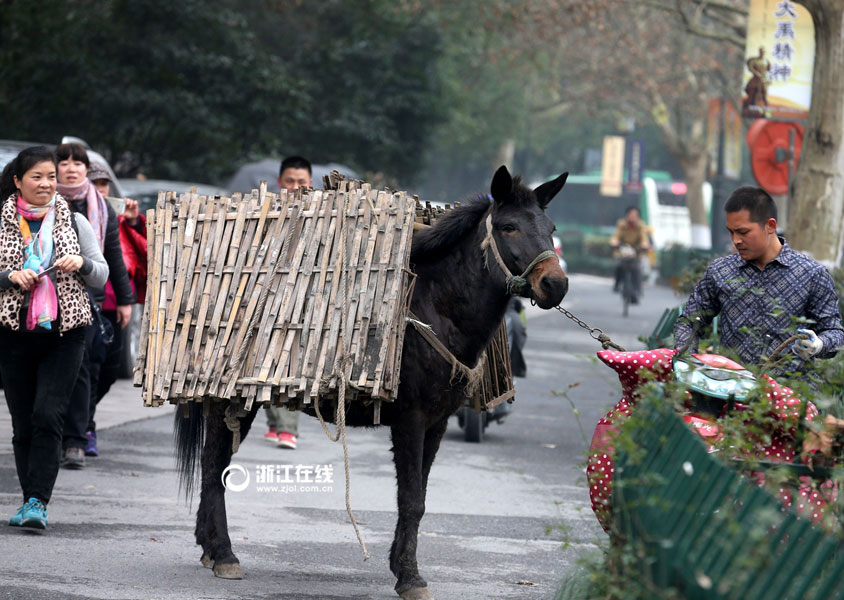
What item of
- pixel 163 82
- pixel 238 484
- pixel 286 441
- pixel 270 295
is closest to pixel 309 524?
pixel 238 484

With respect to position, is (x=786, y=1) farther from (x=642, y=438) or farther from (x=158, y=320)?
(x=642, y=438)

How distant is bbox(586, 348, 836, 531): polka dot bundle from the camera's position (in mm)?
4188

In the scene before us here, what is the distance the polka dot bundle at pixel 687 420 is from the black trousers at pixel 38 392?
3.12m

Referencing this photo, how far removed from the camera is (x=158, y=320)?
6.34 m

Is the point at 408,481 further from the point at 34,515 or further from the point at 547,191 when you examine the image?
the point at 34,515

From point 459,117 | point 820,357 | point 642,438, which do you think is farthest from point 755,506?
point 459,117

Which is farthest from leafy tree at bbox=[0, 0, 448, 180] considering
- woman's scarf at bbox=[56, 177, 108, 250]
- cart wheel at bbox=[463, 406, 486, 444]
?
woman's scarf at bbox=[56, 177, 108, 250]

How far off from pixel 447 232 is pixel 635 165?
5719cm

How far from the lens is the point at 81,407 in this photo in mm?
8930

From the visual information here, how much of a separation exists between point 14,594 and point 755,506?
11.2ft

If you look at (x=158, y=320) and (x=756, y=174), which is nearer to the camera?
(x=158, y=320)

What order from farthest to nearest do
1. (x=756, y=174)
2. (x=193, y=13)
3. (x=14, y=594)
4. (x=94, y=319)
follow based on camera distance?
(x=193, y=13), (x=756, y=174), (x=94, y=319), (x=14, y=594)

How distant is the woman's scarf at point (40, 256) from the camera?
22.8 feet

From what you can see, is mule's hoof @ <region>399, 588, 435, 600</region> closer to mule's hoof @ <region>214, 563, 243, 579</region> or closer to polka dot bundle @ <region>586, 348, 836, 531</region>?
mule's hoof @ <region>214, 563, 243, 579</region>
